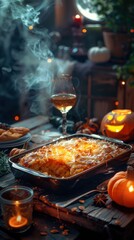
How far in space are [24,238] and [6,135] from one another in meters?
0.83

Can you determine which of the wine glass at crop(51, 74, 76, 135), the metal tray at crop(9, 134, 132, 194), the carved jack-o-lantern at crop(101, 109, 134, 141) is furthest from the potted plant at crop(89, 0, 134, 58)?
the metal tray at crop(9, 134, 132, 194)

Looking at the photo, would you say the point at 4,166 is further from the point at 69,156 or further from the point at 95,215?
the point at 95,215

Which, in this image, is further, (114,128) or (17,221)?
(114,128)

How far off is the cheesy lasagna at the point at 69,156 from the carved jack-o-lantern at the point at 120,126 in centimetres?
35

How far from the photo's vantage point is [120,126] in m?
2.38

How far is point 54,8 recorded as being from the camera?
5.11 m

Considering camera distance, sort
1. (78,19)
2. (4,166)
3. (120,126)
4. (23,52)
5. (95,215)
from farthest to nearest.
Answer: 1. (78,19)
2. (23,52)
3. (120,126)
4. (4,166)
5. (95,215)

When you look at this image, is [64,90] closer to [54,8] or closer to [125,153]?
[125,153]

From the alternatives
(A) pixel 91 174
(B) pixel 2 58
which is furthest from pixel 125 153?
(B) pixel 2 58

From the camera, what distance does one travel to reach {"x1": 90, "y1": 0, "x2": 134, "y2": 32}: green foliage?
14.1 feet

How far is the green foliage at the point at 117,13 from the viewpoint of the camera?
4305mm

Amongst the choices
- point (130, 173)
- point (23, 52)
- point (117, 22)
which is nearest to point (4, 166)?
point (130, 173)

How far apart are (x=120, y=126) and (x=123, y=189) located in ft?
2.89

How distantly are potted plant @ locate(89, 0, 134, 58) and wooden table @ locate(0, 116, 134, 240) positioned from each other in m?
3.16
